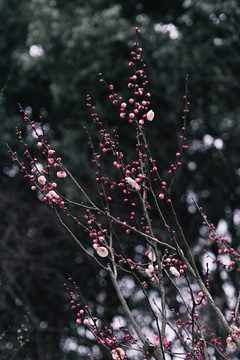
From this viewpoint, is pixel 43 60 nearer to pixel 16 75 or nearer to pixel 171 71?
pixel 16 75

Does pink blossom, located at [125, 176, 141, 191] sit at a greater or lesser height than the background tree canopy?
lesser

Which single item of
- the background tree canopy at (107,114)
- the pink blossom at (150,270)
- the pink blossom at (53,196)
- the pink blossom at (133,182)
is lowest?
the pink blossom at (53,196)

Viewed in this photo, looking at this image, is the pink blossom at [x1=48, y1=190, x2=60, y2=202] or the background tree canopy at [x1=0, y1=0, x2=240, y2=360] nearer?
the pink blossom at [x1=48, y1=190, x2=60, y2=202]

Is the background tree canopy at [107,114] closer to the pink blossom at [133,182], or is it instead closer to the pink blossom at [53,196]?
the pink blossom at [53,196]

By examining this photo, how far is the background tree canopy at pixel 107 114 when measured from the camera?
493cm

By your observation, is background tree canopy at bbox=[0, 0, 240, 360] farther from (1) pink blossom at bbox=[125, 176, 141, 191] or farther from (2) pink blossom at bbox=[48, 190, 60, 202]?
(1) pink blossom at bbox=[125, 176, 141, 191]

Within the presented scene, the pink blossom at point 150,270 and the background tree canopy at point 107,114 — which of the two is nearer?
the pink blossom at point 150,270

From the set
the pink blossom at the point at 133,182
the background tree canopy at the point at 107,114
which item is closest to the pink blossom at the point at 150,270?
the pink blossom at the point at 133,182

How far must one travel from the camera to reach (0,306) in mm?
4945

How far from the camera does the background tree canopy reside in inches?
194

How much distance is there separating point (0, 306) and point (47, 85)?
11.7 ft

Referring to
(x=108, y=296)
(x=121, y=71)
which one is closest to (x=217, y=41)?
(x=121, y=71)

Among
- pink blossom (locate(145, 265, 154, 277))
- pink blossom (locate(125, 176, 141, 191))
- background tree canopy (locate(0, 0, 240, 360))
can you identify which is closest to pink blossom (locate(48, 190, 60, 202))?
pink blossom (locate(125, 176, 141, 191))

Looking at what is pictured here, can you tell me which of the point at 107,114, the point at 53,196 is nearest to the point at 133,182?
the point at 53,196
